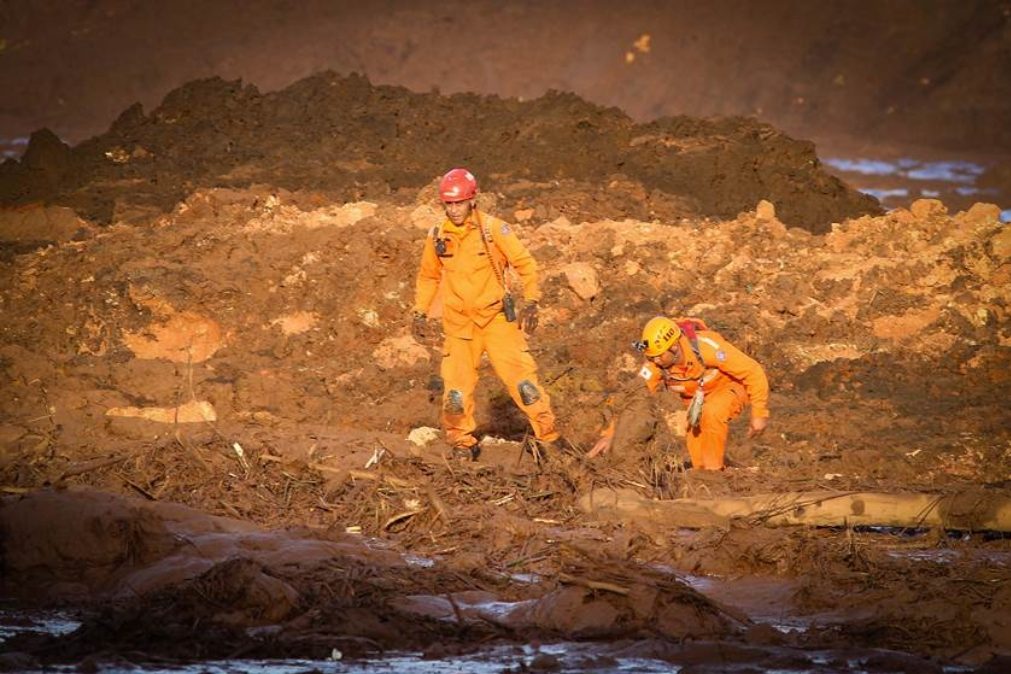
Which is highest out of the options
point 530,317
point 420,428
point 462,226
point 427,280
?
point 462,226

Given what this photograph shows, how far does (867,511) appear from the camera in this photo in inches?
373

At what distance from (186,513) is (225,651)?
2286mm

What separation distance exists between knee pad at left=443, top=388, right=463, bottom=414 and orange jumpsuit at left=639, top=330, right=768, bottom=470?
1339mm

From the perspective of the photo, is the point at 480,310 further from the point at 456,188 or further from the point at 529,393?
the point at 456,188

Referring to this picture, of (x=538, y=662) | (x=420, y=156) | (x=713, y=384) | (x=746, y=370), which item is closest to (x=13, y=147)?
(x=420, y=156)

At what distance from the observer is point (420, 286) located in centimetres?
1150

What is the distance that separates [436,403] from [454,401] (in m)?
2.38

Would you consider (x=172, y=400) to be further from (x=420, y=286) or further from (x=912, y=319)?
(x=912, y=319)

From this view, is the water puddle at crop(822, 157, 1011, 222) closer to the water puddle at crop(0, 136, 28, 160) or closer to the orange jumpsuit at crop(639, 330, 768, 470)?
the orange jumpsuit at crop(639, 330, 768, 470)

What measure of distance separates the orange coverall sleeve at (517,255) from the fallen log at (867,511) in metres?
2.14

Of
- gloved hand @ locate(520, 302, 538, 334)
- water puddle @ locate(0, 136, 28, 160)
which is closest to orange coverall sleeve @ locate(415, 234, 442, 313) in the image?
gloved hand @ locate(520, 302, 538, 334)

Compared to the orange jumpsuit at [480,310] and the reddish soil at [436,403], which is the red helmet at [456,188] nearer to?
the orange jumpsuit at [480,310]

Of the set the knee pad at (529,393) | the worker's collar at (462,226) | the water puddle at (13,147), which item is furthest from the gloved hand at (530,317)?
the water puddle at (13,147)

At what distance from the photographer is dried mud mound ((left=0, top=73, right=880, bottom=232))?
18.6 meters
